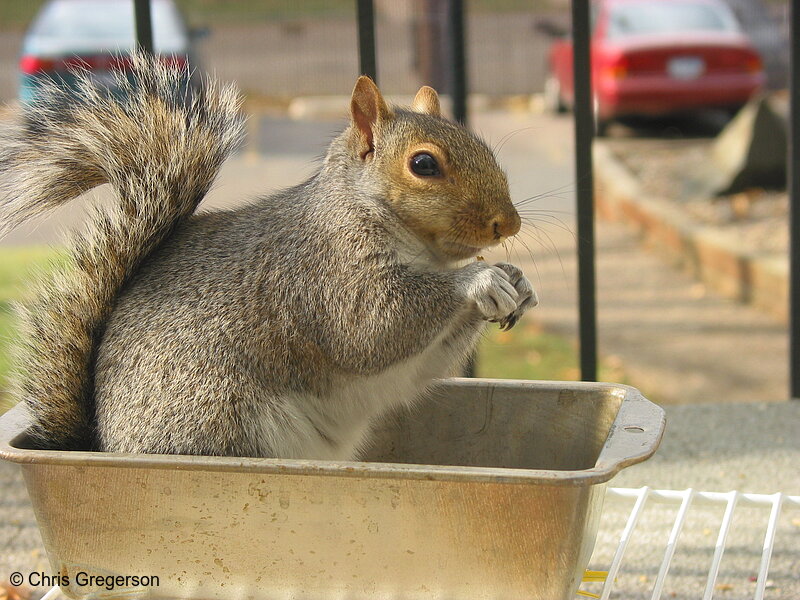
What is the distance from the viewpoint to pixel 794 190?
197 centimetres

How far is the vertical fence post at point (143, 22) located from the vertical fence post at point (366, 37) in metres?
0.34

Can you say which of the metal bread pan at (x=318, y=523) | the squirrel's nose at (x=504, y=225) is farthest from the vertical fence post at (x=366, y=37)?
the metal bread pan at (x=318, y=523)

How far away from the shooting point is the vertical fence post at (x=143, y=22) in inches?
71.2

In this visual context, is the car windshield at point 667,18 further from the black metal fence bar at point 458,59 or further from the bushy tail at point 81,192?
the bushy tail at point 81,192

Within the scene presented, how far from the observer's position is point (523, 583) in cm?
109

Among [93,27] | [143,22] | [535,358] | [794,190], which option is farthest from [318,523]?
[93,27]

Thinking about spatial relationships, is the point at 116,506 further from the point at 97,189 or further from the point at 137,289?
the point at 97,189

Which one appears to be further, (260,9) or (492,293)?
(260,9)

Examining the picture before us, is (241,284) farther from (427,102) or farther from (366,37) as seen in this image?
(366,37)

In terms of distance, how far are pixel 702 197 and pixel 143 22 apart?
4.27 meters

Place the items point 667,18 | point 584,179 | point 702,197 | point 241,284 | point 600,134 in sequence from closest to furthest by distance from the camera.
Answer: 1. point 241,284
2. point 584,179
3. point 702,197
4. point 600,134
5. point 667,18

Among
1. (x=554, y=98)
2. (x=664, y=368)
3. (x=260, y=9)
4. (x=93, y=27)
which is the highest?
(x=260, y=9)

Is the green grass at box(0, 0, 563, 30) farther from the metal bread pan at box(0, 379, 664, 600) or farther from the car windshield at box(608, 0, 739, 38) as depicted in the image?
the metal bread pan at box(0, 379, 664, 600)

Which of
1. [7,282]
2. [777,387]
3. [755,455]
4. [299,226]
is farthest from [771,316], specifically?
[299,226]
